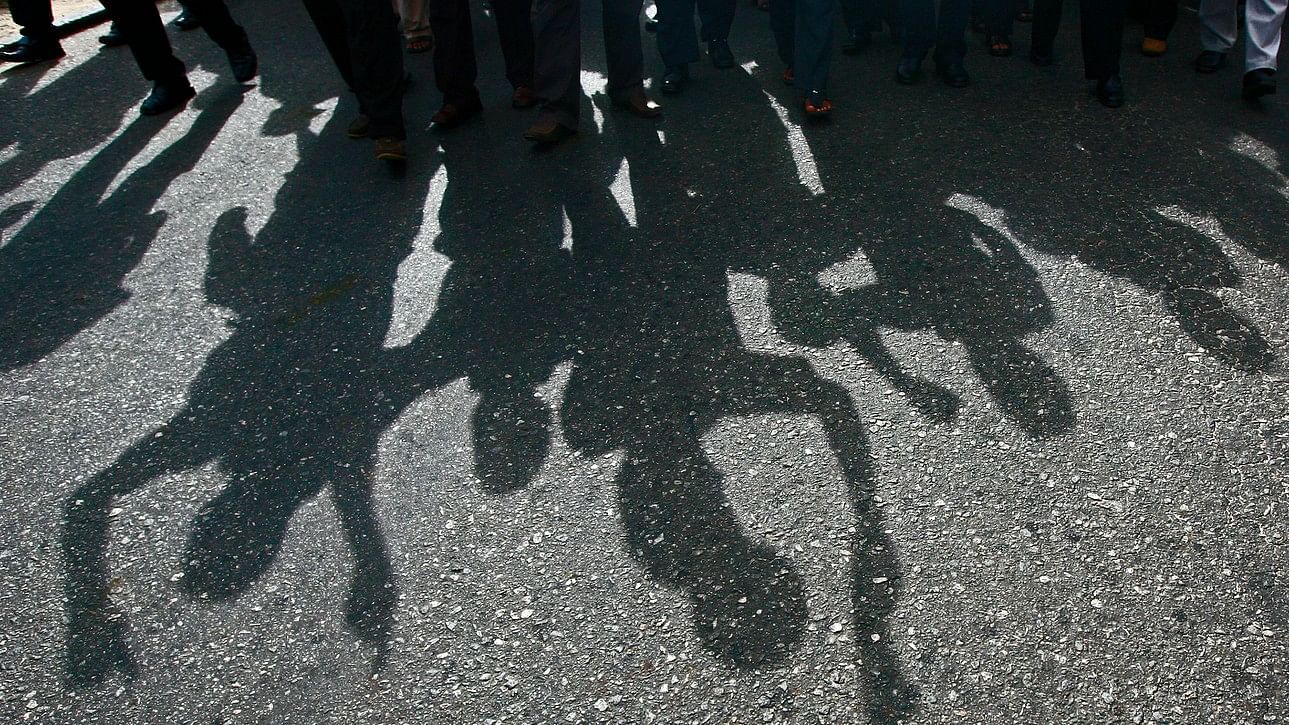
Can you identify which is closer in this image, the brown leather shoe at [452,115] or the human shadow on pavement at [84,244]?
the human shadow on pavement at [84,244]

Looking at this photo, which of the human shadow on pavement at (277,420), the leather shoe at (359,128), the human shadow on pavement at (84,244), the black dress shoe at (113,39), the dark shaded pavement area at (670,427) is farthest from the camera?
the black dress shoe at (113,39)

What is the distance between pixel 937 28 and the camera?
20.2 feet

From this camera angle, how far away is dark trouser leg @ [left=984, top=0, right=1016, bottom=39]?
21.5 ft

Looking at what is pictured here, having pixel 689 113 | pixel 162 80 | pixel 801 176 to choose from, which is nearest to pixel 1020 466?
pixel 801 176

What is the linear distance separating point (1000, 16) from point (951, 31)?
2.34 feet

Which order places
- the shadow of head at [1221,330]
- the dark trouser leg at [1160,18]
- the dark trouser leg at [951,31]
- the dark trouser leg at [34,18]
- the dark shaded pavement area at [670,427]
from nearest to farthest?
1. the dark shaded pavement area at [670,427]
2. the shadow of head at [1221,330]
3. the dark trouser leg at [951,31]
4. the dark trouser leg at [1160,18]
5. the dark trouser leg at [34,18]

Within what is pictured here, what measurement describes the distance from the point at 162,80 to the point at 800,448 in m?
5.31

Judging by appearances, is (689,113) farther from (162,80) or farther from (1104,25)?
(162,80)

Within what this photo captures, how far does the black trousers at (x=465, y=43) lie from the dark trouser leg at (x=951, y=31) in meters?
2.45

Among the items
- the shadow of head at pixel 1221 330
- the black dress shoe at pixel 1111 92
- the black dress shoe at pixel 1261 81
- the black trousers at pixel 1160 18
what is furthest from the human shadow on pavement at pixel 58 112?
the black dress shoe at pixel 1261 81

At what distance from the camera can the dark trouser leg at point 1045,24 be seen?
245 inches

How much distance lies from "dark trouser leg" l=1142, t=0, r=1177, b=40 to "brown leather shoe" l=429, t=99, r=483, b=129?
4.23 metres

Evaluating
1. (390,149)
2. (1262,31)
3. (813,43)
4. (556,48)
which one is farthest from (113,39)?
(1262,31)

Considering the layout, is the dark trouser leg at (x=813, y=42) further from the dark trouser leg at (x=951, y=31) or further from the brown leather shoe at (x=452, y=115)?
the brown leather shoe at (x=452, y=115)
